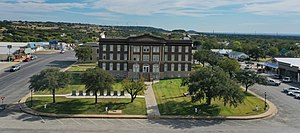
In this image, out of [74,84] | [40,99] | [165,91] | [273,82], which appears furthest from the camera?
[273,82]

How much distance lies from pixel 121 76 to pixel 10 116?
3502 centimetres

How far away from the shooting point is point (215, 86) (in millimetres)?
43906

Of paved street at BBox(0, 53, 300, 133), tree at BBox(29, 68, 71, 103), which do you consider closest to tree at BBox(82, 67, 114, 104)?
tree at BBox(29, 68, 71, 103)

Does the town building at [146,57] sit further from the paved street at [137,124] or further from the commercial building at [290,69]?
the paved street at [137,124]

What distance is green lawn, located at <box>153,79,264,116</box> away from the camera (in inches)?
1743

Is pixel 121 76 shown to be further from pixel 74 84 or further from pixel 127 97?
pixel 127 97

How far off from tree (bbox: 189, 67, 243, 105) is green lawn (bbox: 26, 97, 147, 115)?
896 cm

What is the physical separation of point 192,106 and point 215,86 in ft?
Answer: 18.6

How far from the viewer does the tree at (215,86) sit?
4303cm

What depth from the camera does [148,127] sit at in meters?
38.0

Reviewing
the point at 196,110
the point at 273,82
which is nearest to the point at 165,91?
the point at 196,110

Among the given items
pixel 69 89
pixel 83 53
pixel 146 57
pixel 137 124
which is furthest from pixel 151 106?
pixel 83 53

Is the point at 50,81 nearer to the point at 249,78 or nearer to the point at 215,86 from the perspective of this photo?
the point at 215,86

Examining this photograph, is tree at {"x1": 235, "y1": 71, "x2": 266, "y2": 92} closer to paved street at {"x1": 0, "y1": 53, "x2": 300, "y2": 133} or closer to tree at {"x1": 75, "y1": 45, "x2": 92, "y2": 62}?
paved street at {"x1": 0, "y1": 53, "x2": 300, "y2": 133}
